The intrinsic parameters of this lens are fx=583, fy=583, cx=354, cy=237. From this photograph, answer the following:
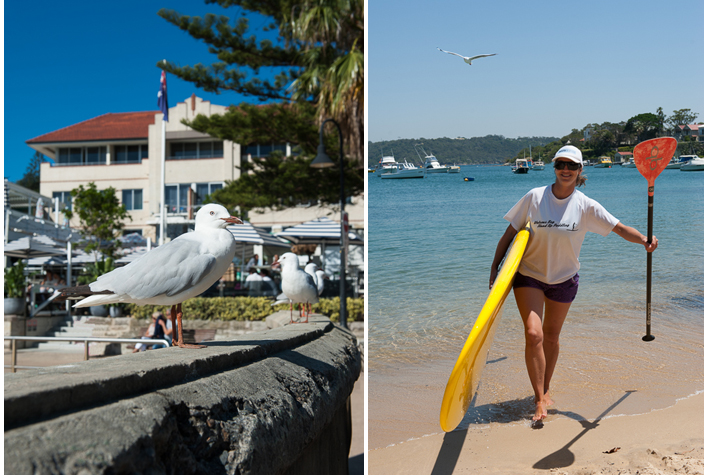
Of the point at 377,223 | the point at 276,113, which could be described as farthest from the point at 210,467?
the point at 276,113

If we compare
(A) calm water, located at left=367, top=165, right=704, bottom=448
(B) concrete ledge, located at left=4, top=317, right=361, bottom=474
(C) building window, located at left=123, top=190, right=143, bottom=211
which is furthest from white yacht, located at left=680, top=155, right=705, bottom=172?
(C) building window, located at left=123, top=190, right=143, bottom=211

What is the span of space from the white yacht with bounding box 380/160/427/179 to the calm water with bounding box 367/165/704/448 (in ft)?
4.57

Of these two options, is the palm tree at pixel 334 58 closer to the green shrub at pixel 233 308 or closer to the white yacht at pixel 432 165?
the white yacht at pixel 432 165

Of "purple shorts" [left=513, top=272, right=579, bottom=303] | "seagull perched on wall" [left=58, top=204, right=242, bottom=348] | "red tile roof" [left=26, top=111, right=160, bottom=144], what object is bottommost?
"purple shorts" [left=513, top=272, right=579, bottom=303]

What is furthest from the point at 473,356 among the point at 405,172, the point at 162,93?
the point at 162,93

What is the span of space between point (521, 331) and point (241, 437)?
19.0 ft

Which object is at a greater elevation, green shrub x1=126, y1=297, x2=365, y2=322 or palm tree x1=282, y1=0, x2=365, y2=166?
palm tree x1=282, y1=0, x2=365, y2=166

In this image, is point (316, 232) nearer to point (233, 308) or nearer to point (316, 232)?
point (316, 232)

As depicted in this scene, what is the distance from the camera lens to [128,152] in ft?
119

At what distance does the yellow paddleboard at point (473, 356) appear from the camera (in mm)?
2562

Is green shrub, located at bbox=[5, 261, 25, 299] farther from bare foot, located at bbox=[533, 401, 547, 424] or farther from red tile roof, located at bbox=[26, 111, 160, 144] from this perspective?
red tile roof, located at bbox=[26, 111, 160, 144]

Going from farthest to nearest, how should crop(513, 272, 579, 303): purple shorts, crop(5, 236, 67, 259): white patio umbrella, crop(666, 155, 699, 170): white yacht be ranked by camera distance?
crop(5, 236, 67, 259): white patio umbrella → crop(666, 155, 699, 170): white yacht → crop(513, 272, 579, 303): purple shorts

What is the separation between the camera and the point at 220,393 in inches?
52.7

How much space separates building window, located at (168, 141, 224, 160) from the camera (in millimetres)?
33938
